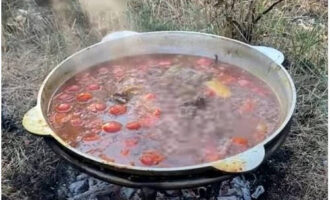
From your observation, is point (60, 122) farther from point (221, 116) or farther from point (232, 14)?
point (232, 14)

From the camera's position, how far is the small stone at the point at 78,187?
3.01m

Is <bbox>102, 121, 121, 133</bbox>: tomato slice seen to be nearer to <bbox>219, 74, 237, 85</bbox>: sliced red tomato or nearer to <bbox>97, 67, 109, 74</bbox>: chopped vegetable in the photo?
<bbox>97, 67, 109, 74</bbox>: chopped vegetable

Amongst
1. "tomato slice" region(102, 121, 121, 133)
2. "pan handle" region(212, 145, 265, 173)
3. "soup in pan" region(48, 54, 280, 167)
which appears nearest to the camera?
"pan handle" region(212, 145, 265, 173)

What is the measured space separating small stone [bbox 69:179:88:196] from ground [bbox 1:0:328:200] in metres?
0.11

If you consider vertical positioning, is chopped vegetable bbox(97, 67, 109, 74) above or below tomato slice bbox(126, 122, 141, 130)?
below

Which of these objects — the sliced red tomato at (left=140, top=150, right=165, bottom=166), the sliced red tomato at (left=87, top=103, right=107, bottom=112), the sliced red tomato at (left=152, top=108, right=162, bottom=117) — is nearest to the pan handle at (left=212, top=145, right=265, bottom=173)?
the sliced red tomato at (left=140, top=150, right=165, bottom=166)

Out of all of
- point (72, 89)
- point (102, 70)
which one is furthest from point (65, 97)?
point (102, 70)

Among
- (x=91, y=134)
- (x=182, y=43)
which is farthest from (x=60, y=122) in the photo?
(x=182, y=43)

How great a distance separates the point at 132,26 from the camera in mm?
4211

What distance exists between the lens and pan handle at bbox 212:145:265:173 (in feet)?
6.81

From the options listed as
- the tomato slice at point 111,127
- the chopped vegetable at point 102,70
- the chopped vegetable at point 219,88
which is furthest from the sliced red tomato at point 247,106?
the chopped vegetable at point 102,70

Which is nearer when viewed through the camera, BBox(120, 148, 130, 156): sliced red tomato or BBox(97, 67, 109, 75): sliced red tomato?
BBox(120, 148, 130, 156): sliced red tomato

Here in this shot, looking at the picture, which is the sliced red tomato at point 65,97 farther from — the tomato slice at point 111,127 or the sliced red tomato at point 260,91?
the sliced red tomato at point 260,91

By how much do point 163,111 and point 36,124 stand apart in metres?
0.67
